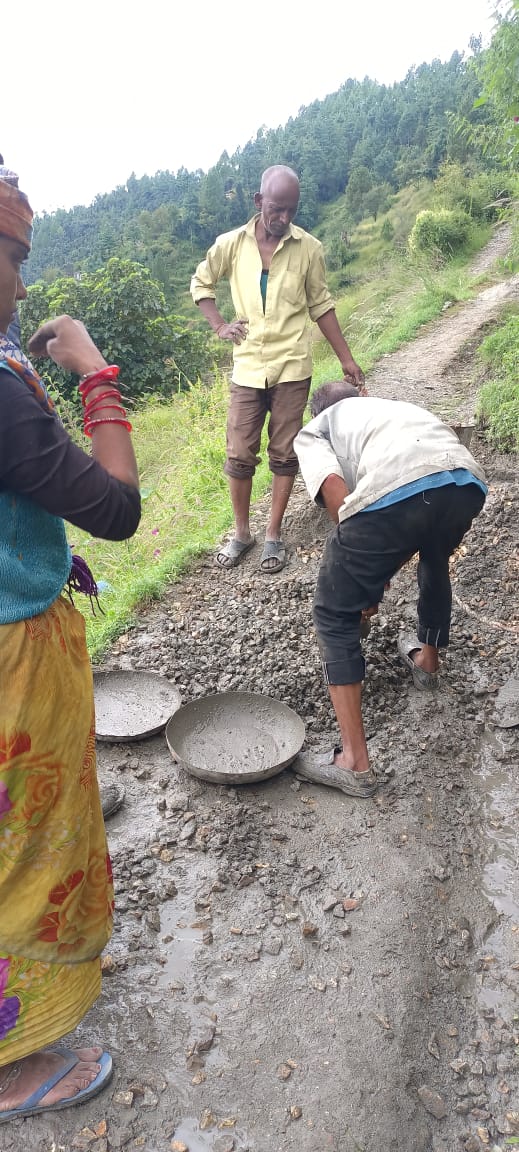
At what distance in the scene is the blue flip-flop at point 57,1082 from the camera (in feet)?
5.45

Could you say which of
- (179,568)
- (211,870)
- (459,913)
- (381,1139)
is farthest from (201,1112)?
(179,568)

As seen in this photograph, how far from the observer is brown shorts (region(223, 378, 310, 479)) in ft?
13.7

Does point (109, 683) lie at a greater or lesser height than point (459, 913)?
greater

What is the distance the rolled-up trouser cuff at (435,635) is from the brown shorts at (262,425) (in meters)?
1.56

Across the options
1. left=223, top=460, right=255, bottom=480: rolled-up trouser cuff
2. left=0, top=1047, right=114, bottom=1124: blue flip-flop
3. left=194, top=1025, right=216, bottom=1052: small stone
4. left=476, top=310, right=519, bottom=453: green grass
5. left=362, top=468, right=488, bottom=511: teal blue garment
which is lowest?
left=194, top=1025, right=216, bottom=1052: small stone

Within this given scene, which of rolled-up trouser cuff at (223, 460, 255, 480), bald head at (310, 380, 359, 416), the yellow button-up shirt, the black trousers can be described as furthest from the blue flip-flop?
the yellow button-up shirt

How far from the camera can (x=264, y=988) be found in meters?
2.03

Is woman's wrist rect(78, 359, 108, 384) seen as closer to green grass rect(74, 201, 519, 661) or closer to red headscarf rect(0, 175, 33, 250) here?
red headscarf rect(0, 175, 33, 250)

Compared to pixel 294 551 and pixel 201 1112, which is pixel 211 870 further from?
pixel 294 551

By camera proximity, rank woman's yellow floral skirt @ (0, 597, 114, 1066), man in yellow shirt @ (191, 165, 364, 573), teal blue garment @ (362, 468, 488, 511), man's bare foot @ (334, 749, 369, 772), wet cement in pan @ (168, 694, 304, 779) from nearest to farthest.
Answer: woman's yellow floral skirt @ (0, 597, 114, 1066)
teal blue garment @ (362, 468, 488, 511)
man's bare foot @ (334, 749, 369, 772)
wet cement in pan @ (168, 694, 304, 779)
man in yellow shirt @ (191, 165, 364, 573)

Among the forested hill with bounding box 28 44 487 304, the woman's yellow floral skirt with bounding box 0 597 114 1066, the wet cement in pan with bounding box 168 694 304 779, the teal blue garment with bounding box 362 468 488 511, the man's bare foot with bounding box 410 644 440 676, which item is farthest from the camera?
the forested hill with bounding box 28 44 487 304

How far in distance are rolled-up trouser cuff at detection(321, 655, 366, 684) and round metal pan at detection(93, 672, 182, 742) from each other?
0.83 metres

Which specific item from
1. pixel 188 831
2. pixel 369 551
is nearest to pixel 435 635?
pixel 369 551

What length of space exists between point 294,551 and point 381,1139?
Answer: 3291 mm
